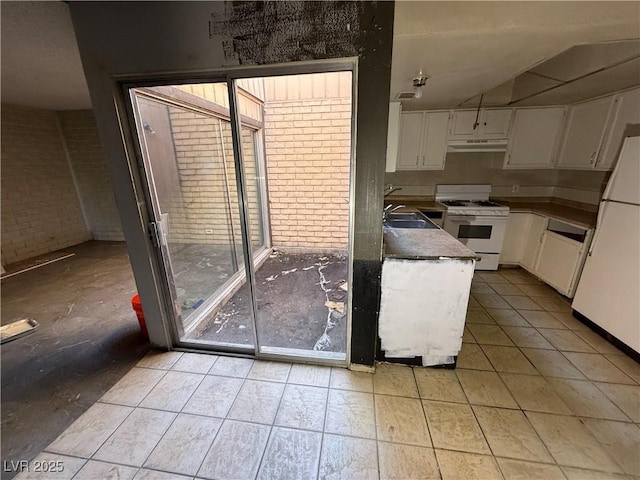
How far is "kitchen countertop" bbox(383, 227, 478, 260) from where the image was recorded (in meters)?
1.66

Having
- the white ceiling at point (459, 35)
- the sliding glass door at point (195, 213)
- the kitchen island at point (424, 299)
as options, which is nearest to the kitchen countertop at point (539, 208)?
the white ceiling at point (459, 35)

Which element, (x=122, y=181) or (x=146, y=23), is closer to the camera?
(x=146, y=23)

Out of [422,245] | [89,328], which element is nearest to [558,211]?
[422,245]

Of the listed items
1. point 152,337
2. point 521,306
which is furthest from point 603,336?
point 152,337

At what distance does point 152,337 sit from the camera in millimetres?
2090

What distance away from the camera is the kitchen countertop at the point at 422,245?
65.4 inches

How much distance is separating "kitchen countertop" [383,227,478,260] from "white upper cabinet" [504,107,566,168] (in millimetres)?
2211

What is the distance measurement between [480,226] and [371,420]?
9.06 ft

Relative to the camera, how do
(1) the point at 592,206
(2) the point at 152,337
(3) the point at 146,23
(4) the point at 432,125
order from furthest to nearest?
(4) the point at 432,125 < (1) the point at 592,206 < (2) the point at 152,337 < (3) the point at 146,23

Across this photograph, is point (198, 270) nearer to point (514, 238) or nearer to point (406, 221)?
point (406, 221)

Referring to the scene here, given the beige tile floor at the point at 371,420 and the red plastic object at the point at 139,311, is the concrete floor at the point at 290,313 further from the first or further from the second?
the red plastic object at the point at 139,311

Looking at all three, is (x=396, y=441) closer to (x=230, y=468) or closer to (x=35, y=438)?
(x=230, y=468)

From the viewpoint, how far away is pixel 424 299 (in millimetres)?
1757

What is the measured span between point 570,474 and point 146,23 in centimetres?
317
